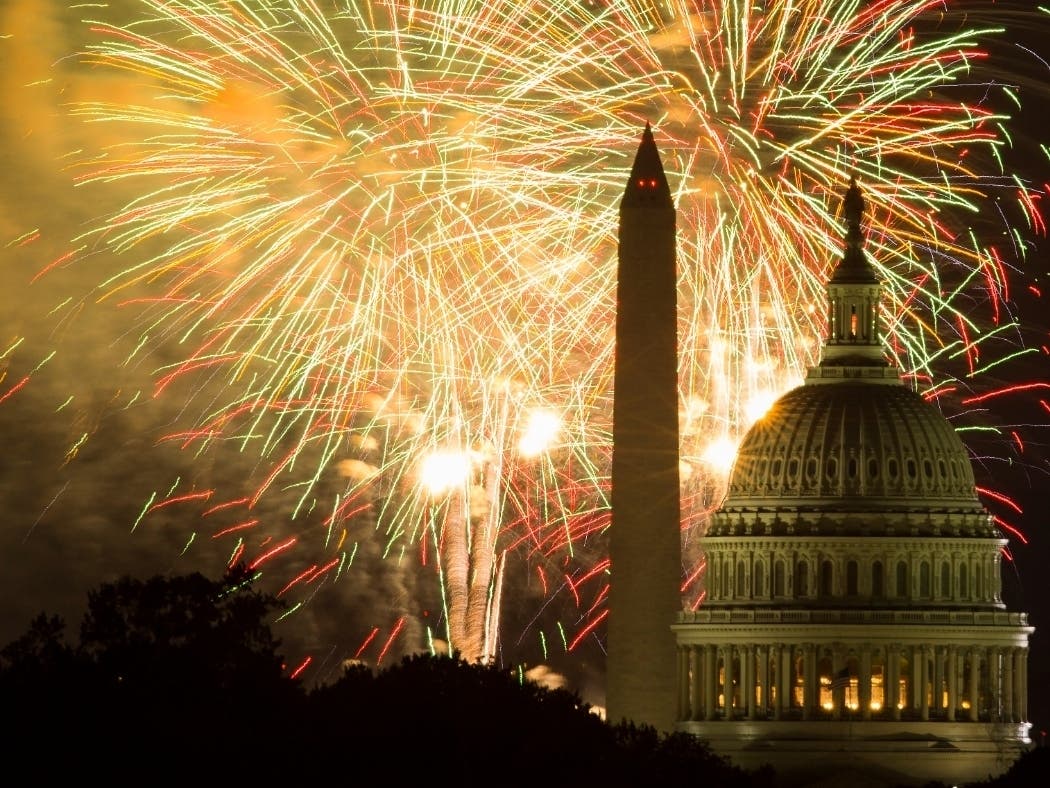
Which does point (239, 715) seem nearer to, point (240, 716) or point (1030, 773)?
point (240, 716)

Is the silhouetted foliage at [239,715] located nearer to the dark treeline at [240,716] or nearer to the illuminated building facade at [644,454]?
the dark treeline at [240,716]

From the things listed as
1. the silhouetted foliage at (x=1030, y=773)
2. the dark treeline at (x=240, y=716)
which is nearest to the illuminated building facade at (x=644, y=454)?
the silhouetted foliage at (x=1030, y=773)

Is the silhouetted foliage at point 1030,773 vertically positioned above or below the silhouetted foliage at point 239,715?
above

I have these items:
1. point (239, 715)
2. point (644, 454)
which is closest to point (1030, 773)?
point (644, 454)

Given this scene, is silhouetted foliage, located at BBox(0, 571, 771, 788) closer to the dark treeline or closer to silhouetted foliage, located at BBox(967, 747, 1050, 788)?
the dark treeline

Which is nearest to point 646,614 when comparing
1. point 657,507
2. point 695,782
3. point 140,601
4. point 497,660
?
point 657,507

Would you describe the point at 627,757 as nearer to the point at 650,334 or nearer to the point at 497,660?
the point at 497,660

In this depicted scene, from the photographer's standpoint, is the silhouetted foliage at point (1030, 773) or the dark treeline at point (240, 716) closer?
the dark treeline at point (240, 716)

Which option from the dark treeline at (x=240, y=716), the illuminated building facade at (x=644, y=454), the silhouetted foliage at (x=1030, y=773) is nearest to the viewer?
the dark treeline at (x=240, y=716)
